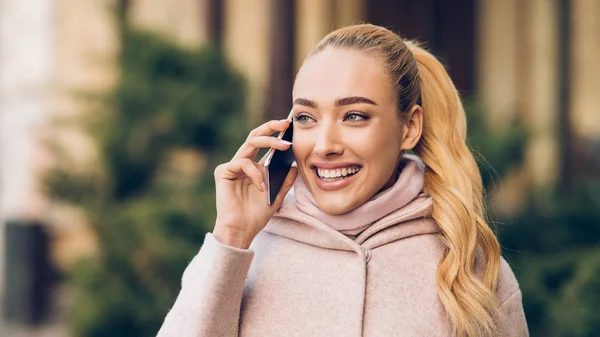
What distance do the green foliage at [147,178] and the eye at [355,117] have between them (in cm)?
299

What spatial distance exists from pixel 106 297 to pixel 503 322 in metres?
3.50

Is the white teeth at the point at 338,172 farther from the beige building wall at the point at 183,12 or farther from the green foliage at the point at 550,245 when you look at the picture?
the beige building wall at the point at 183,12

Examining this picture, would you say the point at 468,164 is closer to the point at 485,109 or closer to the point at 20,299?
the point at 485,109

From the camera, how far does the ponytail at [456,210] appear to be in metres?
2.13

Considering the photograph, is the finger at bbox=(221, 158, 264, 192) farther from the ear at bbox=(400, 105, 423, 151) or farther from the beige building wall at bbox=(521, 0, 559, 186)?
the beige building wall at bbox=(521, 0, 559, 186)

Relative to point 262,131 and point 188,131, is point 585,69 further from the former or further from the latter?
point 262,131

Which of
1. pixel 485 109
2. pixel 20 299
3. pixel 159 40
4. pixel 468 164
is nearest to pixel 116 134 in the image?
pixel 159 40

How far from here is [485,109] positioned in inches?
198

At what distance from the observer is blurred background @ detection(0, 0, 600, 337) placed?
4918 mm

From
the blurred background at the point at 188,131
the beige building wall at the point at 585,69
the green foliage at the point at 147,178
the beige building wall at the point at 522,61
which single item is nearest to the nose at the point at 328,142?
the blurred background at the point at 188,131

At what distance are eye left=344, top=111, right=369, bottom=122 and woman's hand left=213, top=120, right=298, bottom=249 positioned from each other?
0.17 m

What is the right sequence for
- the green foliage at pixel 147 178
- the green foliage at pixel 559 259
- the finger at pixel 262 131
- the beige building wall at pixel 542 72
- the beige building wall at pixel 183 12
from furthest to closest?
the beige building wall at pixel 183 12 < the beige building wall at pixel 542 72 < the green foliage at pixel 147 178 < the green foliage at pixel 559 259 < the finger at pixel 262 131

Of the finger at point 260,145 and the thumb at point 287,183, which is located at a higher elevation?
the finger at point 260,145

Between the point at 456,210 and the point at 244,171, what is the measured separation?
0.57 metres
